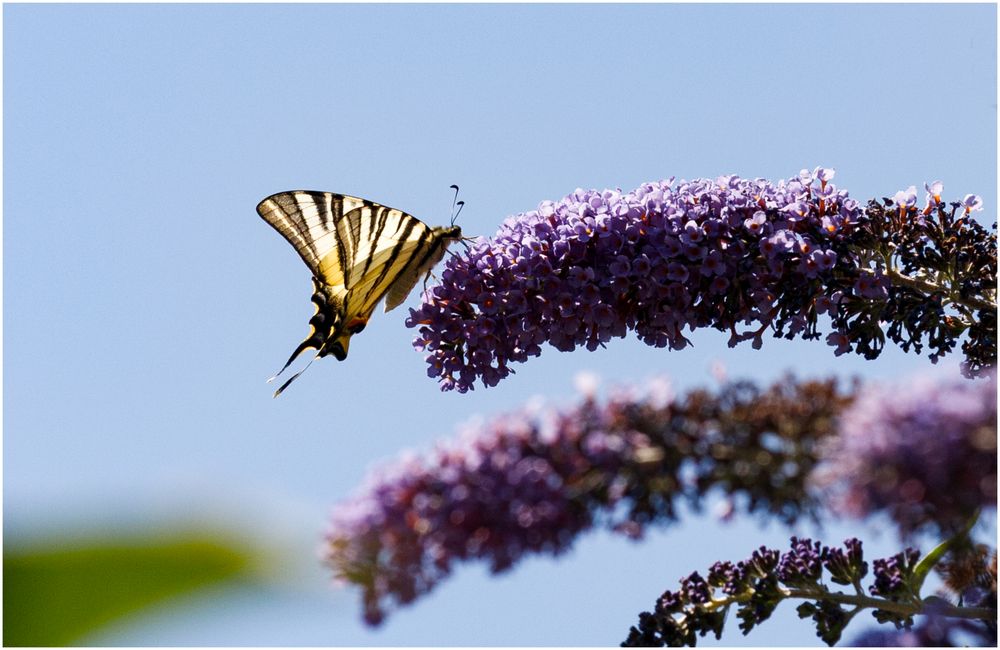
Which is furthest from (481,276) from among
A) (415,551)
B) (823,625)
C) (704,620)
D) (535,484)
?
(823,625)

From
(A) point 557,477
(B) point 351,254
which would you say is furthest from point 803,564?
(B) point 351,254

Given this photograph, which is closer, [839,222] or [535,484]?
[839,222]

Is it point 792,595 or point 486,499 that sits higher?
point 486,499

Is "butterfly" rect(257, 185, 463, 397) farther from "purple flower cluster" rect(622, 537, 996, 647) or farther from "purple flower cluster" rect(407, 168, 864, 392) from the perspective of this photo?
"purple flower cluster" rect(622, 537, 996, 647)

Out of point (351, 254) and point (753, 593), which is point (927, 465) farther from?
point (351, 254)

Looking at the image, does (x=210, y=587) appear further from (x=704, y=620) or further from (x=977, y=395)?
(x=704, y=620)

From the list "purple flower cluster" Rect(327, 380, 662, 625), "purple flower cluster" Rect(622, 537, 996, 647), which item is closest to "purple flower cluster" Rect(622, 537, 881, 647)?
"purple flower cluster" Rect(622, 537, 996, 647)

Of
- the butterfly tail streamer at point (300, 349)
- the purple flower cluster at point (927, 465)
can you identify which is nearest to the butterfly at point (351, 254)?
the butterfly tail streamer at point (300, 349)
